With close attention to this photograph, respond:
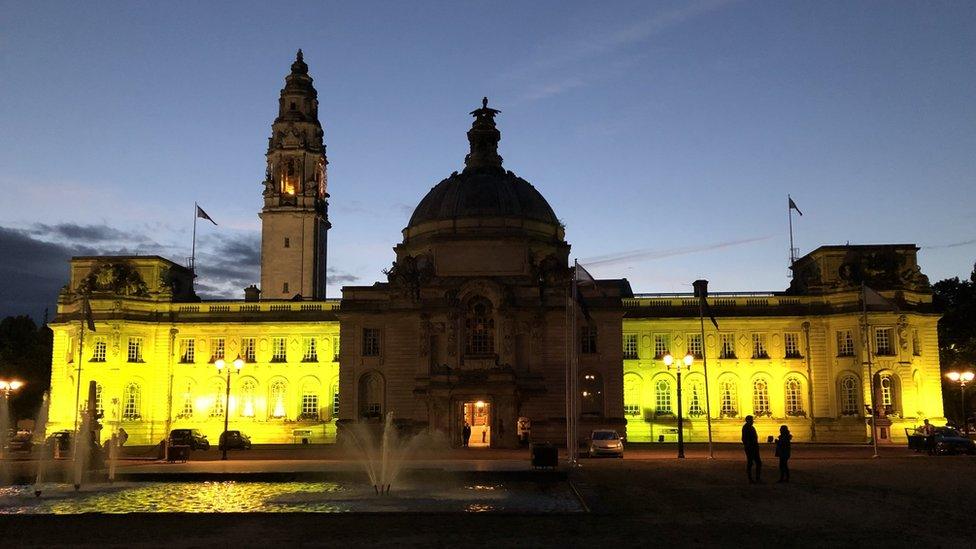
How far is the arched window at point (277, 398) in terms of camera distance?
7475cm

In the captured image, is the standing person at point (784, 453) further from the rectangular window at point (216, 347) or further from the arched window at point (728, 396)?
the rectangular window at point (216, 347)

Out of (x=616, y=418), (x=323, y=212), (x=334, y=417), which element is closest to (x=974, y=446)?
(x=616, y=418)

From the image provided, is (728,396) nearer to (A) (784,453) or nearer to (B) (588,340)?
(B) (588,340)

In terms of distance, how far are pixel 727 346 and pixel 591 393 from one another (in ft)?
50.2

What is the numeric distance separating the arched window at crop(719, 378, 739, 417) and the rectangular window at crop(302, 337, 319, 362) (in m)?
32.1

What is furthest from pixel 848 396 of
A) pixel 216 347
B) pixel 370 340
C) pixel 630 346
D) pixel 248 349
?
pixel 216 347

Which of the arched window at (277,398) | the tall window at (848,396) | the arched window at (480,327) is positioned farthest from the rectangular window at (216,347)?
the tall window at (848,396)

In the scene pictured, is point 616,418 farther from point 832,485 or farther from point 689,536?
point 689,536

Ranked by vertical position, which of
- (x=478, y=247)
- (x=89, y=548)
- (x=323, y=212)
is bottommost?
(x=89, y=548)

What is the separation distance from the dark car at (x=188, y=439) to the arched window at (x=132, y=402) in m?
12.7

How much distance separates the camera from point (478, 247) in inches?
2628

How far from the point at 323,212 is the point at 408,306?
34.4m

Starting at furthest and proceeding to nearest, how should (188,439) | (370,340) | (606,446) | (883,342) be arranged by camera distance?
(883,342) → (370,340) → (188,439) → (606,446)

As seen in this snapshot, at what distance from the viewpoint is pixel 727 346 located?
243 feet
